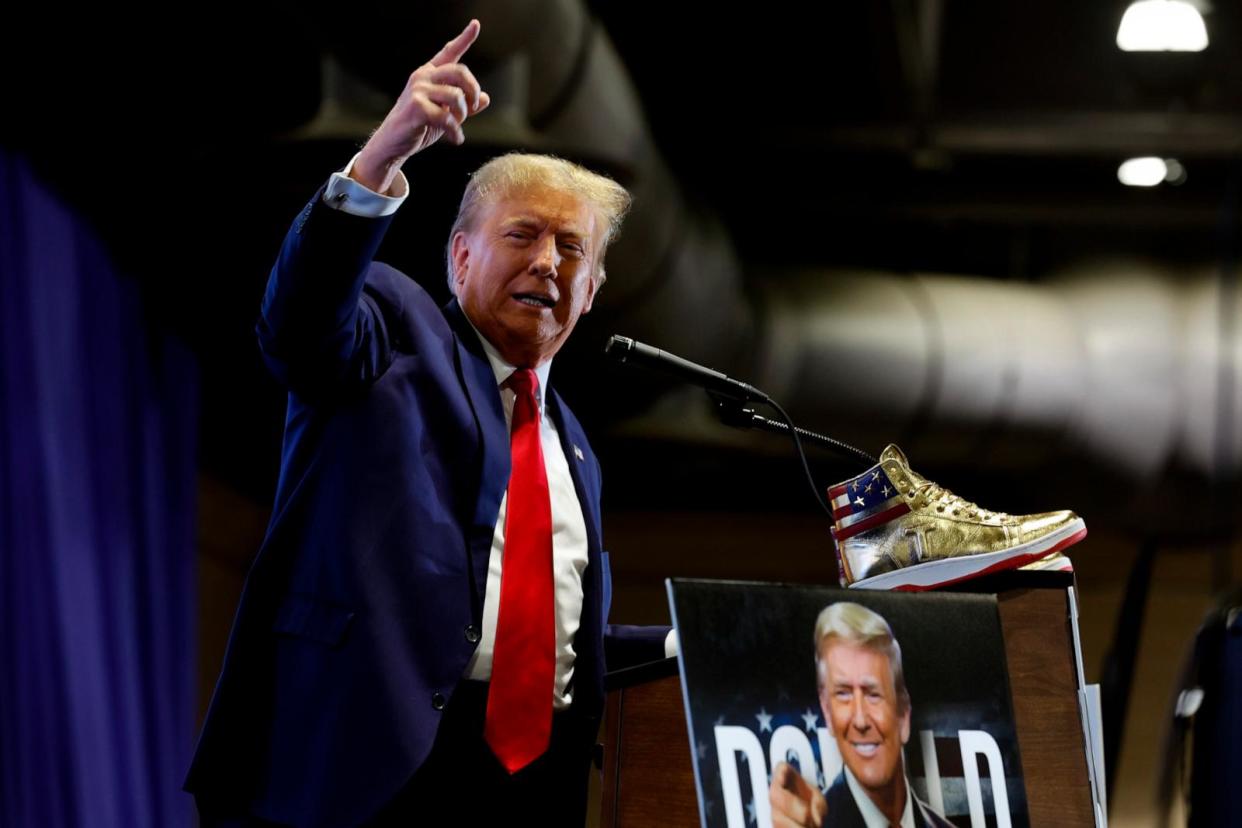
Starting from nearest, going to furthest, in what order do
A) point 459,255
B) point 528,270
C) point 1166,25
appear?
point 528,270 < point 459,255 < point 1166,25

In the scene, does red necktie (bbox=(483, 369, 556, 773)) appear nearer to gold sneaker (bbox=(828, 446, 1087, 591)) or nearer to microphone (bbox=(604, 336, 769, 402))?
microphone (bbox=(604, 336, 769, 402))

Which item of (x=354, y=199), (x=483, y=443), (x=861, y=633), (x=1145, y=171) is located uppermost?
(x=1145, y=171)

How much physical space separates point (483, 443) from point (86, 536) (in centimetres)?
273

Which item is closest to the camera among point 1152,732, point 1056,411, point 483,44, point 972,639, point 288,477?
point 972,639

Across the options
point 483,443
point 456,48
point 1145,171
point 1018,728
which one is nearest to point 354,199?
point 456,48

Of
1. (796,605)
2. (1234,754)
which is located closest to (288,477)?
(796,605)

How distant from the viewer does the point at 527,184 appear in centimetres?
182

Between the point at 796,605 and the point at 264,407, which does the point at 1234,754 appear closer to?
the point at 796,605

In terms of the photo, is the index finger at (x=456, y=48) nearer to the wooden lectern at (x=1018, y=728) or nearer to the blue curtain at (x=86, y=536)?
the wooden lectern at (x=1018, y=728)

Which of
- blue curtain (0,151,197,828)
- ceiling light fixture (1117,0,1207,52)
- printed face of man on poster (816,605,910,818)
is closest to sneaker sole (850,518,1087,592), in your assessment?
printed face of man on poster (816,605,910,818)

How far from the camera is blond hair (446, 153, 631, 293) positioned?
183 cm

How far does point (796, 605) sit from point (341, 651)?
1.57 feet

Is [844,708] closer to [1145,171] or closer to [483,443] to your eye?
[483,443]

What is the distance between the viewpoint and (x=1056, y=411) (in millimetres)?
5418
